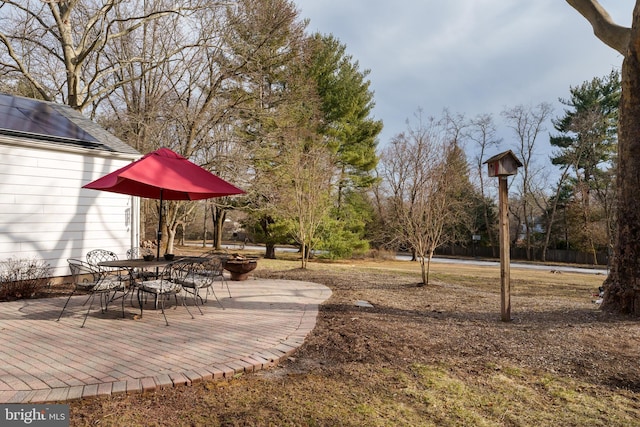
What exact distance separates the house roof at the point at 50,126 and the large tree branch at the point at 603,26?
31.1 ft

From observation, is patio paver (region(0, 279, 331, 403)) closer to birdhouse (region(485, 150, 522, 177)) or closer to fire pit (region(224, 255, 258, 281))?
fire pit (region(224, 255, 258, 281))

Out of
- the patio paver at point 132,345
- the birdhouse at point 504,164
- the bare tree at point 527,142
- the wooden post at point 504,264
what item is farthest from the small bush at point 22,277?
the bare tree at point 527,142

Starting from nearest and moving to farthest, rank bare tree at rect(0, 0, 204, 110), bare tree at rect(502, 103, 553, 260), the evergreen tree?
bare tree at rect(0, 0, 204, 110)
the evergreen tree
bare tree at rect(502, 103, 553, 260)

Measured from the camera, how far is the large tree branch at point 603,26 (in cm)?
618

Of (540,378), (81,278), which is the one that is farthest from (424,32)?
(81,278)

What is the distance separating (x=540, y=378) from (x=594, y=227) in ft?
96.2

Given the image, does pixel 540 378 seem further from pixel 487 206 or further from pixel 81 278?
pixel 487 206

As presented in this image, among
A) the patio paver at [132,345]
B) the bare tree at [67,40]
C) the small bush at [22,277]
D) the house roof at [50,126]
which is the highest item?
the bare tree at [67,40]

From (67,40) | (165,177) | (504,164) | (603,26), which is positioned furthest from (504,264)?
(67,40)

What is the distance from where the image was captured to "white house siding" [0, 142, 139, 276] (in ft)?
22.9

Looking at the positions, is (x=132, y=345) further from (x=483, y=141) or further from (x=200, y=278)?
(x=483, y=141)

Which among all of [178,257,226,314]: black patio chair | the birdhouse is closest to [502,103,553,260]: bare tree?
the birdhouse

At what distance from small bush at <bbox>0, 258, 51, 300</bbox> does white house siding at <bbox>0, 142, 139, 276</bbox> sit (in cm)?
15

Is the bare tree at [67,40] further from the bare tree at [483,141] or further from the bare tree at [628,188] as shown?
the bare tree at [483,141]
